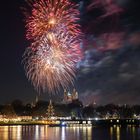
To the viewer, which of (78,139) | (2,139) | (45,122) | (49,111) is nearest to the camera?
(2,139)

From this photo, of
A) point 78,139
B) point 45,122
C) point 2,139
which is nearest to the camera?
point 2,139

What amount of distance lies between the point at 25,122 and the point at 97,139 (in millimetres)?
106282

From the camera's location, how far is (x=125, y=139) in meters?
85.2

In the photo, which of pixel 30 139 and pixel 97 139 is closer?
pixel 30 139

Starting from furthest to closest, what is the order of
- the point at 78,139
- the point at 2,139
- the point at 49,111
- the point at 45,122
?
the point at 49,111, the point at 45,122, the point at 78,139, the point at 2,139

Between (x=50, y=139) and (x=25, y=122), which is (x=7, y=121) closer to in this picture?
(x=25, y=122)

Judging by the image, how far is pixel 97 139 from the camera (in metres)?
85.5

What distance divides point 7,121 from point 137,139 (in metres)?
111

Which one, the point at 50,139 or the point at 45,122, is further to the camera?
the point at 45,122

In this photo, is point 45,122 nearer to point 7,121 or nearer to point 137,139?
point 7,121

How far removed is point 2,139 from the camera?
7731 centimetres

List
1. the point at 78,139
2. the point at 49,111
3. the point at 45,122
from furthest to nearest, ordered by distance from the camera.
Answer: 1. the point at 49,111
2. the point at 45,122
3. the point at 78,139

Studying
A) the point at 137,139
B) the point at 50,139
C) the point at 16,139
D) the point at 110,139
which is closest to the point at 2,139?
the point at 16,139

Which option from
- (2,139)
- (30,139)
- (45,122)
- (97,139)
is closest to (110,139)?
(97,139)
